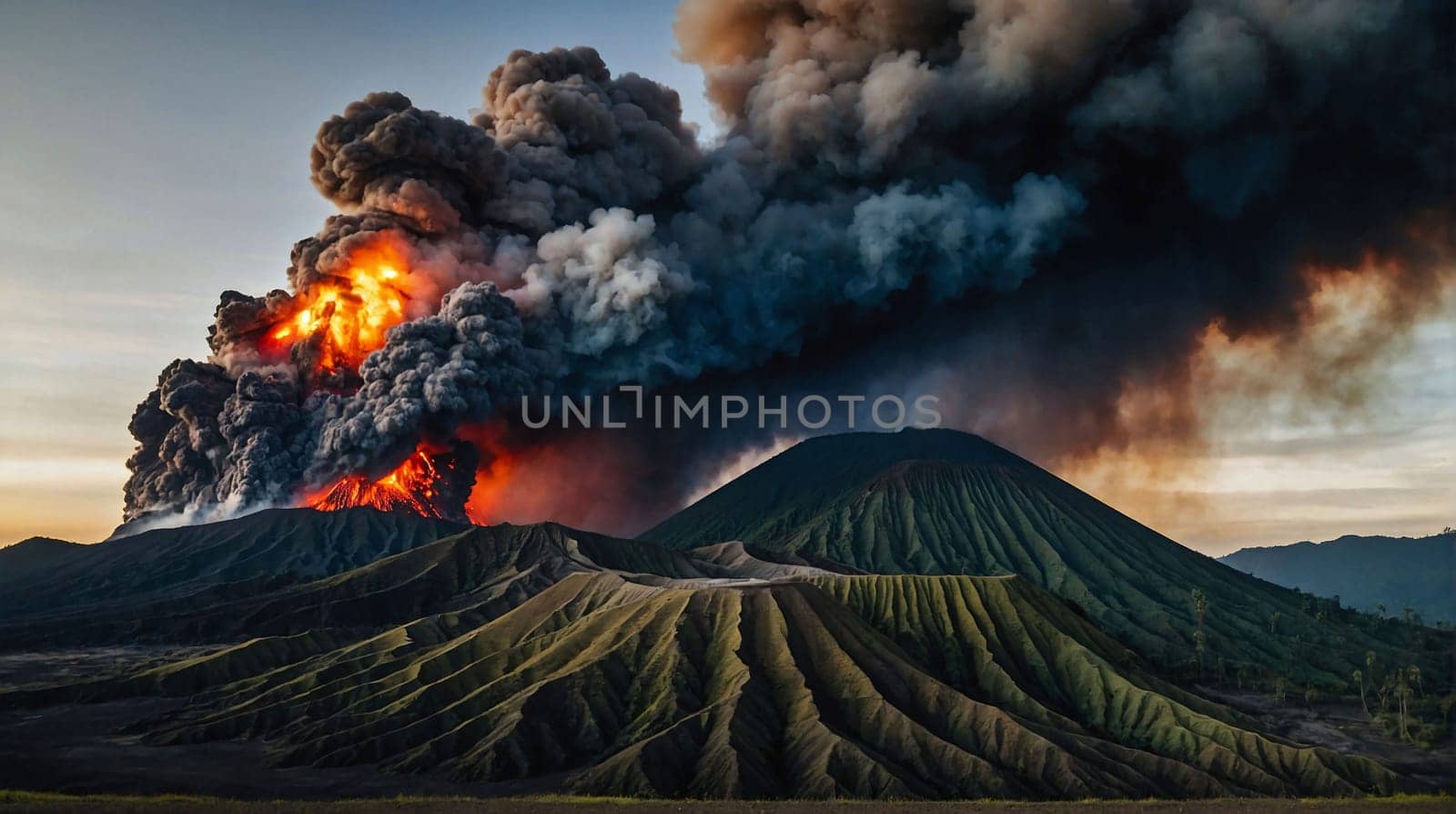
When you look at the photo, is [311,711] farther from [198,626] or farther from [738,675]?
[198,626]

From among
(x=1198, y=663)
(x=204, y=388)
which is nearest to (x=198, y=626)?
(x=204, y=388)

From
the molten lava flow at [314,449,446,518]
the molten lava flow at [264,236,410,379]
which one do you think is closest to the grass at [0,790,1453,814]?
the molten lava flow at [264,236,410,379]

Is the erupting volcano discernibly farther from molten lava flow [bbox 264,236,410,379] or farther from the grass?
the grass

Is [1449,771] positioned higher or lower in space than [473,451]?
lower

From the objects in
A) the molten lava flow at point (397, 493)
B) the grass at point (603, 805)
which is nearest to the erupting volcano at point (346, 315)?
the molten lava flow at point (397, 493)

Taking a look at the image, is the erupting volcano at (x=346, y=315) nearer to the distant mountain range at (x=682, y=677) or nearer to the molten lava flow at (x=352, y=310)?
the molten lava flow at (x=352, y=310)

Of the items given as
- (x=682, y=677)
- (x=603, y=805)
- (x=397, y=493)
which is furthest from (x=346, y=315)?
(x=603, y=805)
